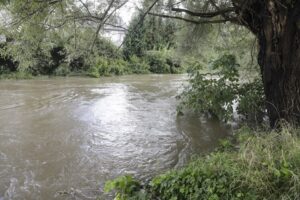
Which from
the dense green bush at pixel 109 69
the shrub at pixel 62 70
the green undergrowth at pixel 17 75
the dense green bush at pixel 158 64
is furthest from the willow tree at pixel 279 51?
the dense green bush at pixel 158 64

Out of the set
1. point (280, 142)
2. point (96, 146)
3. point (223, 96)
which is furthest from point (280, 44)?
point (96, 146)

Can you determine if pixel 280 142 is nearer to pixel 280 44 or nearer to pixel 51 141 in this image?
pixel 280 44

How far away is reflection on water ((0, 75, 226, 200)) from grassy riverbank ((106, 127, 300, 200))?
942 millimetres

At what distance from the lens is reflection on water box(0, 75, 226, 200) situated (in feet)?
12.2

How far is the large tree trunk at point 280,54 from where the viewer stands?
3.98m

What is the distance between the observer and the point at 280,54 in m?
4.10

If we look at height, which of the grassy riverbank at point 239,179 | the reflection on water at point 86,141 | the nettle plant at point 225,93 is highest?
the nettle plant at point 225,93

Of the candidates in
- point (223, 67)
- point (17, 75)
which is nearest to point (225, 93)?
point (223, 67)

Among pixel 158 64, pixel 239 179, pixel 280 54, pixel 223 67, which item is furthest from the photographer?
pixel 158 64

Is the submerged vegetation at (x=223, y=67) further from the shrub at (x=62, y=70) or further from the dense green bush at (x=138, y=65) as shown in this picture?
the dense green bush at (x=138, y=65)

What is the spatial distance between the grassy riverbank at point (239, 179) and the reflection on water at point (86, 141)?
0.94 m

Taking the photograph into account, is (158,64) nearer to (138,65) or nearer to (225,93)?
(138,65)

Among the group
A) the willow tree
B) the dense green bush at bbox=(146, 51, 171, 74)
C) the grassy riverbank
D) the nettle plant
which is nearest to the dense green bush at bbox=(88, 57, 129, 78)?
the dense green bush at bbox=(146, 51, 171, 74)

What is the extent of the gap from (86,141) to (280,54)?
3274mm
